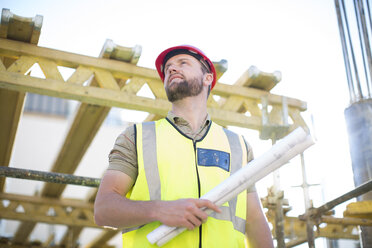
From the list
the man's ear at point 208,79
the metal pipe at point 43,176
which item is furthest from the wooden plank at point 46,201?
the man's ear at point 208,79

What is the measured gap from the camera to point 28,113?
27.0 m

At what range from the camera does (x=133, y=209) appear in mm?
2049

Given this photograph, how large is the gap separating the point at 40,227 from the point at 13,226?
1.31 meters

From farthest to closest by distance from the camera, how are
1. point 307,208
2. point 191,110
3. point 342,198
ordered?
point 307,208
point 342,198
point 191,110

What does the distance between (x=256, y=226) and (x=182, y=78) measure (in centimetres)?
103

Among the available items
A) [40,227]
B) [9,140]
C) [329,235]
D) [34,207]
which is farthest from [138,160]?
[40,227]

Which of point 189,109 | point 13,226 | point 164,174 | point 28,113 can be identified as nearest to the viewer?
point 164,174

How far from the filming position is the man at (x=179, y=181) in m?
2.05

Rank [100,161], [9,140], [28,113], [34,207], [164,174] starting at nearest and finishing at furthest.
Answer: [164,174], [9,140], [34,207], [100,161], [28,113]

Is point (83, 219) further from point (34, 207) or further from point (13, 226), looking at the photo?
point (13, 226)

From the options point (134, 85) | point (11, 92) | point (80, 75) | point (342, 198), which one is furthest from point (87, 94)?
point (342, 198)

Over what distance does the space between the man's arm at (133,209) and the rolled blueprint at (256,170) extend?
6 centimetres

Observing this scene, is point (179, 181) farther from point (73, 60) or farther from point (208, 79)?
point (73, 60)

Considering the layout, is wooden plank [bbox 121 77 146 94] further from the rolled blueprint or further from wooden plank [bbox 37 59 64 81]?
the rolled blueprint
